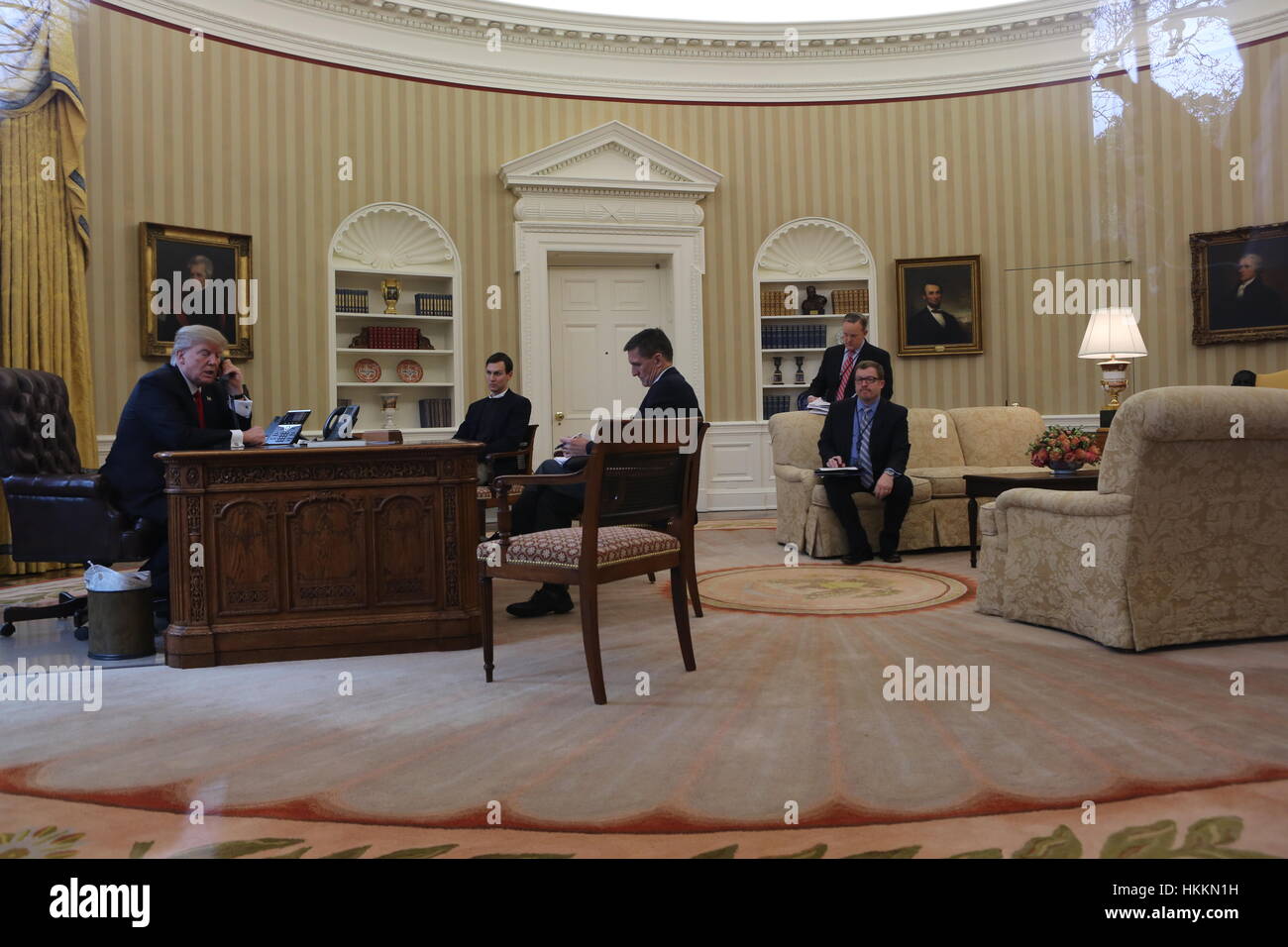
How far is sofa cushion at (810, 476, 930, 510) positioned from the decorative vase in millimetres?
1149

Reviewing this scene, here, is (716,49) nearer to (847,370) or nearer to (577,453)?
(847,370)

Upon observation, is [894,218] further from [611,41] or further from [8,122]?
[8,122]

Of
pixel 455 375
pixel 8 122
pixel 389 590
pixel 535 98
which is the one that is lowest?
pixel 389 590

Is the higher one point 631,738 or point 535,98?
point 535,98

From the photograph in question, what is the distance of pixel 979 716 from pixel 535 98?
742 centimetres

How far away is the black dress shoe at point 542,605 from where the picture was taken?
4.59 m

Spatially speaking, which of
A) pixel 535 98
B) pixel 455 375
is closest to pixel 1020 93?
pixel 535 98

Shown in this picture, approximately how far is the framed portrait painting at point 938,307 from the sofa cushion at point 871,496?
324 centimetres

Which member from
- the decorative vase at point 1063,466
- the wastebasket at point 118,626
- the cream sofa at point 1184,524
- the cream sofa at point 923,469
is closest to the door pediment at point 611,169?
the cream sofa at point 923,469

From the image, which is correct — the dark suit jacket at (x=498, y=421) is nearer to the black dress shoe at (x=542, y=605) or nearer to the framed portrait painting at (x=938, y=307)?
the black dress shoe at (x=542, y=605)

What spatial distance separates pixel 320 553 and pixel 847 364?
4.55m

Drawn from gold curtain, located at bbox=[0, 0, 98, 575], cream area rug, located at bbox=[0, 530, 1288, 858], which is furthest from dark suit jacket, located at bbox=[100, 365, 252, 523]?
gold curtain, located at bbox=[0, 0, 98, 575]

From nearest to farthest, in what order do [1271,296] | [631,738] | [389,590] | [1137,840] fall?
[1137,840] → [631,738] → [389,590] → [1271,296]

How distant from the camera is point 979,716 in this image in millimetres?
2822
